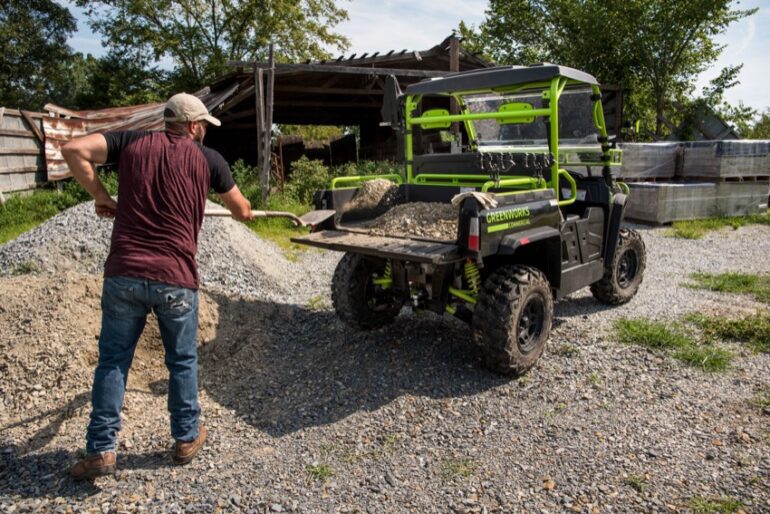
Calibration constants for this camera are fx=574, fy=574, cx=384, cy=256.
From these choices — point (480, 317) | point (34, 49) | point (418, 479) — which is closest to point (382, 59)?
point (480, 317)

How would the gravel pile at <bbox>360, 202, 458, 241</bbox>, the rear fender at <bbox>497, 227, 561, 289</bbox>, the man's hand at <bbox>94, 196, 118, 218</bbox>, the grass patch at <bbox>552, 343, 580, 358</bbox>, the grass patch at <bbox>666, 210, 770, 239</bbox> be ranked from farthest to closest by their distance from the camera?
the grass patch at <bbox>666, 210, 770, 239</bbox>, the grass patch at <bbox>552, 343, 580, 358</bbox>, the rear fender at <bbox>497, 227, 561, 289</bbox>, the gravel pile at <bbox>360, 202, 458, 241</bbox>, the man's hand at <bbox>94, 196, 118, 218</bbox>

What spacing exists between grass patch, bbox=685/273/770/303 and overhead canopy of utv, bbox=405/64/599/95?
329 cm

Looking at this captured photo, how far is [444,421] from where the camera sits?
143 inches

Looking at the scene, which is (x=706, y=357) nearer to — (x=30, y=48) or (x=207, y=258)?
(x=207, y=258)

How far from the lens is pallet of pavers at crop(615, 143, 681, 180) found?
11914 millimetres

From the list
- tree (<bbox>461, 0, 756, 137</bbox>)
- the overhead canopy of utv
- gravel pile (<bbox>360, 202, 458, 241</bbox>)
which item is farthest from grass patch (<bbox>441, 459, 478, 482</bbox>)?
tree (<bbox>461, 0, 756, 137</bbox>)

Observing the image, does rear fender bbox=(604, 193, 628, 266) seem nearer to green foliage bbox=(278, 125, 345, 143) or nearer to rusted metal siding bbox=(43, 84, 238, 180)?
rusted metal siding bbox=(43, 84, 238, 180)

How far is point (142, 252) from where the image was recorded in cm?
293

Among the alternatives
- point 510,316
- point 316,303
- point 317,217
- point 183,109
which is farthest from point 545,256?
point 183,109

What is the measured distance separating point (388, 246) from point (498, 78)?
168cm

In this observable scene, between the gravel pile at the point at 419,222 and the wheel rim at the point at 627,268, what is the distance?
2.32m

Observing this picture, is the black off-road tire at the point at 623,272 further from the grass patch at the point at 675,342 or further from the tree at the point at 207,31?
the tree at the point at 207,31

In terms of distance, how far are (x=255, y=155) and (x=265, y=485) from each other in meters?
14.3

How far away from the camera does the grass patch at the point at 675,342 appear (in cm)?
444
